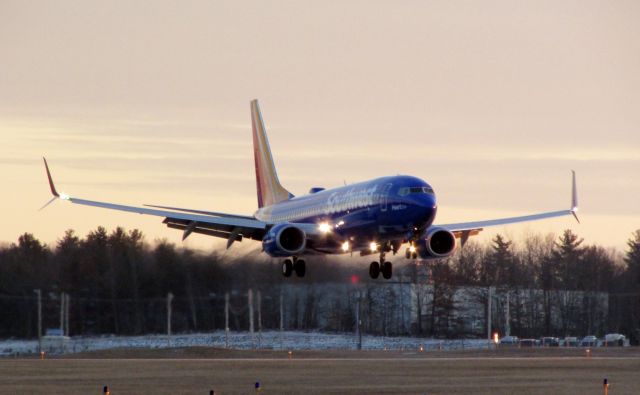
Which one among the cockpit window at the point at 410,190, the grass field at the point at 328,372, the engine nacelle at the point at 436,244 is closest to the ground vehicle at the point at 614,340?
the grass field at the point at 328,372

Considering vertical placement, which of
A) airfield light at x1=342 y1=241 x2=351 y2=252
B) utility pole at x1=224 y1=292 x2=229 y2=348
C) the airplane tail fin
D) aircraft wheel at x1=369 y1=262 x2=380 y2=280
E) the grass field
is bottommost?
the grass field

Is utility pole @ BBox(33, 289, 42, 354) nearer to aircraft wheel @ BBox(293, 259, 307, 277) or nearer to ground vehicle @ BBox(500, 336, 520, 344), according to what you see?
aircraft wheel @ BBox(293, 259, 307, 277)

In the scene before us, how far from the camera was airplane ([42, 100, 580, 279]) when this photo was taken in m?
→ 69.8

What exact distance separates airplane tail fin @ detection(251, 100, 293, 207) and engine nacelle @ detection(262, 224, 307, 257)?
48.5 ft

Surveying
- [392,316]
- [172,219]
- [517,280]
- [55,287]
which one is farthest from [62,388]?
[517,280]

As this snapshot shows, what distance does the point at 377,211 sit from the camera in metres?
70.0

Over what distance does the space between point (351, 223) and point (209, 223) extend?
11.3 m

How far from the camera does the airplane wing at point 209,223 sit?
78500mm

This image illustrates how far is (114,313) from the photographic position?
11300 centimetres

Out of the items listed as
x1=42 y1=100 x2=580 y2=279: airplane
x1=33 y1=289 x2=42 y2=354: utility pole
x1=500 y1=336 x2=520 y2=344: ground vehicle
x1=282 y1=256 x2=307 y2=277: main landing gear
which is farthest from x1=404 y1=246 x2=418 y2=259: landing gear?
x1=500 y1=336 x2=520 y2=344: ground vehicle

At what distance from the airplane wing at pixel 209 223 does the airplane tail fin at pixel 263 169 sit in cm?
750

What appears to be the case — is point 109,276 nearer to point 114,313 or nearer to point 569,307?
point 114,313

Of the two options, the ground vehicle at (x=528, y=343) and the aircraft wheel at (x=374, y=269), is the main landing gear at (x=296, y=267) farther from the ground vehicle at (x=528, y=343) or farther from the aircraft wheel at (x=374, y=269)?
the ground vehicle at (x=528, y=343)

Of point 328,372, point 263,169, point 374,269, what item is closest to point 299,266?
point 374,269
